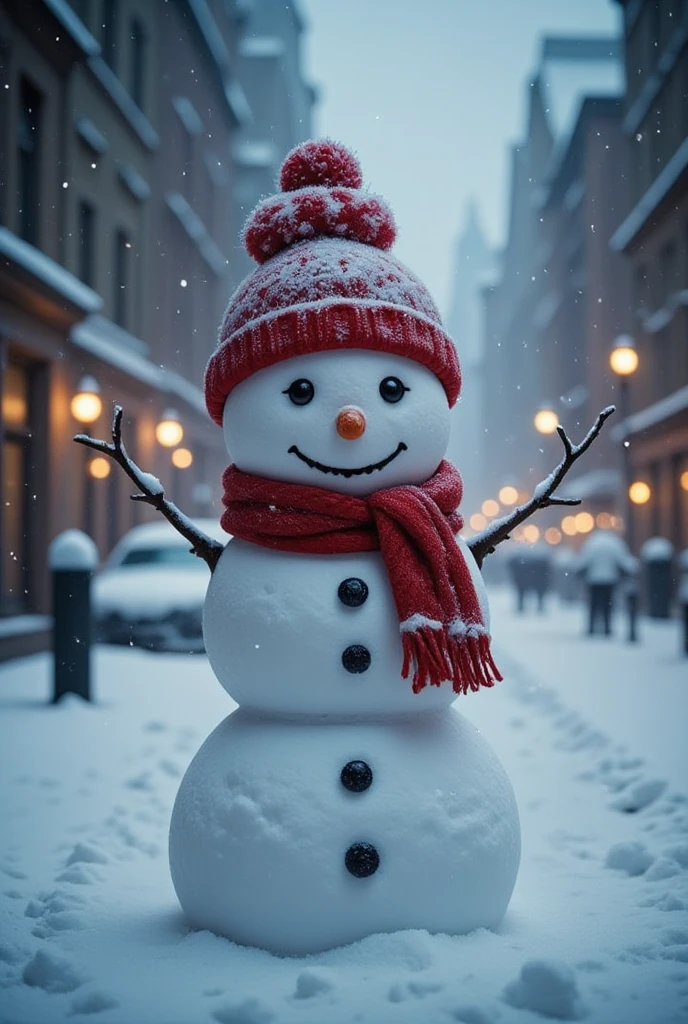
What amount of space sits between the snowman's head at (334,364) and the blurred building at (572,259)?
1600 centimetres

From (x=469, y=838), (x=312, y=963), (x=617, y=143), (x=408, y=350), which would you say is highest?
(x=617, y=143)

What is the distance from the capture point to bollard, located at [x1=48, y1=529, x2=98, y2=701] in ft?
27.3

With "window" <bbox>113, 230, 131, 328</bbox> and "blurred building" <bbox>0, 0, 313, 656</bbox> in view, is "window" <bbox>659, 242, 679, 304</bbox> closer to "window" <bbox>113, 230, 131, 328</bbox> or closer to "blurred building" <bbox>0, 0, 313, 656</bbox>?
"blurred building" <bbox>0, 0, 313, 656</bbox>

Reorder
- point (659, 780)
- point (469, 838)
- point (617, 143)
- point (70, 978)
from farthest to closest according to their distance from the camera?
point (617, 143) < point (659, 780) < point (469, 838) < point (70, 978)

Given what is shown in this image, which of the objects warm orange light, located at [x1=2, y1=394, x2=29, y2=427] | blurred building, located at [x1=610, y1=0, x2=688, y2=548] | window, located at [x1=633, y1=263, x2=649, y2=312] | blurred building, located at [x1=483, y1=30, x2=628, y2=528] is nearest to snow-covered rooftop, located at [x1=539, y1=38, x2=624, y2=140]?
blurred building, located at [x1=483, y1=30, x2=628, y2=528]

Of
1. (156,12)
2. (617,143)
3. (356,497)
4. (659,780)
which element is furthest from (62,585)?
(617,143)

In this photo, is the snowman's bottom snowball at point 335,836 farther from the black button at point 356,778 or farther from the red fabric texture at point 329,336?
the red fabric texture at point 329,336

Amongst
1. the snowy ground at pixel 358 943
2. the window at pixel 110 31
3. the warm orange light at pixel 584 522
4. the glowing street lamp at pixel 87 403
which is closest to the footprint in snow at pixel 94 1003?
the snowy ground at pixel 358 943

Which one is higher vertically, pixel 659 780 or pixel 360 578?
pixel 360 578

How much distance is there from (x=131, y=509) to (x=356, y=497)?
618 inches

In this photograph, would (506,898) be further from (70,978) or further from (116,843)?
(116,843)

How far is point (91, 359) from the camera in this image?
15578 mm

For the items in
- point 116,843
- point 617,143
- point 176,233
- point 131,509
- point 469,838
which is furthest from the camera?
point 617,143

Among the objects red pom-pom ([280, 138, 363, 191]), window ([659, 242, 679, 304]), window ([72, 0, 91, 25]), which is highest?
window ([72, 0, 91, 25])
